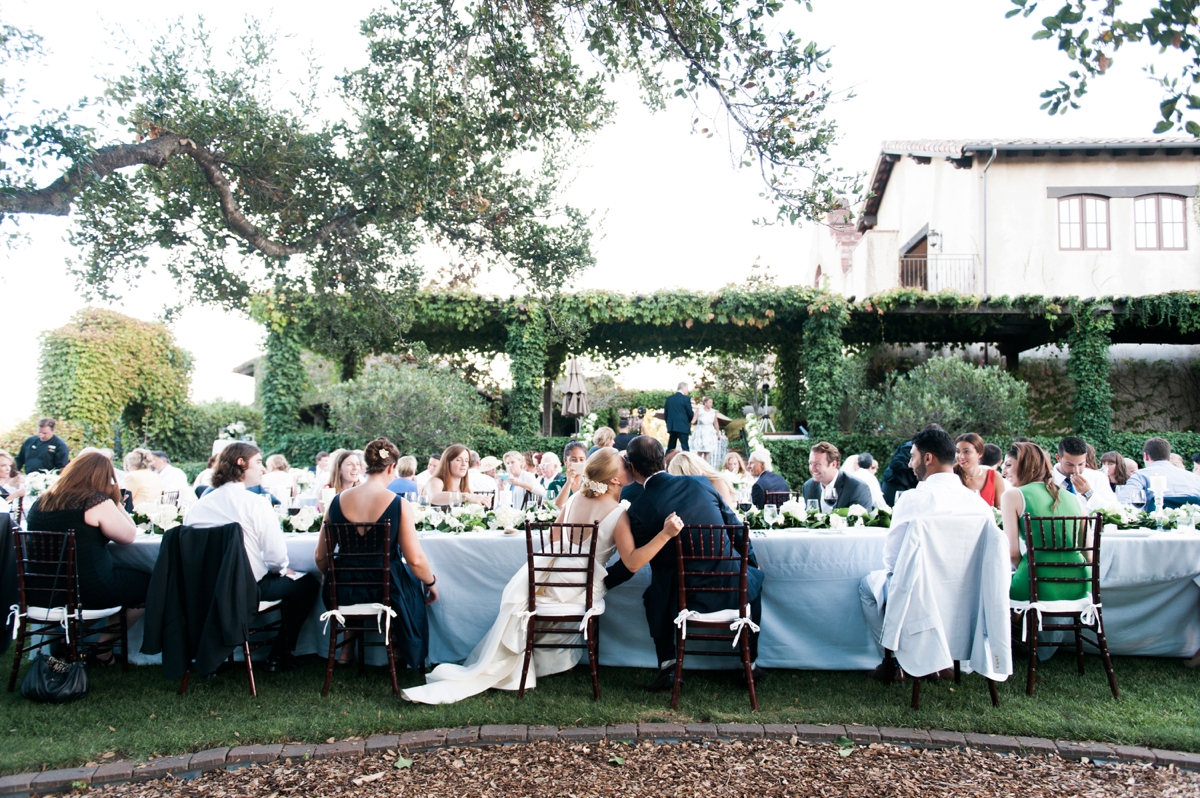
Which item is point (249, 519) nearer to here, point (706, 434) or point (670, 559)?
point (670, 559)

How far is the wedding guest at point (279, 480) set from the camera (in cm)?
727

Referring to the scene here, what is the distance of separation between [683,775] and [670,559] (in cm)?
128

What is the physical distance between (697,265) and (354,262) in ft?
43.7

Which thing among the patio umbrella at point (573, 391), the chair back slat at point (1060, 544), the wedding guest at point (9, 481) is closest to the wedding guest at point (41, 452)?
the wedding guest at point (9, 481)

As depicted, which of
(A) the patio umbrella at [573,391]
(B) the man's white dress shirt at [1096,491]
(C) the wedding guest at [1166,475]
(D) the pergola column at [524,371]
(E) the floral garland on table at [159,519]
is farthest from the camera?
(A) the patio umbrella at [573,391]

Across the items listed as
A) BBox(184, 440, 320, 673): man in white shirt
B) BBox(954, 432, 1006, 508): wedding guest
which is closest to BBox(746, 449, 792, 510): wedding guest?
BBox(954, 432, 1006, 508): wedding guest

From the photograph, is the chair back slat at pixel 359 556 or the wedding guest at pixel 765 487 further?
the wedding guest at pixel 765 487

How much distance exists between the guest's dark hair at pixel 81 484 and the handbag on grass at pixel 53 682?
0.83 meters

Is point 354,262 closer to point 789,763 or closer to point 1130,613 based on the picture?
point 789,763

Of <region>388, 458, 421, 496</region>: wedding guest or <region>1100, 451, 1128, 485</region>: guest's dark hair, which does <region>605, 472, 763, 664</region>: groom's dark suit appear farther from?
<region>1100, 451, 1128, 485</region>: guest's dark hair

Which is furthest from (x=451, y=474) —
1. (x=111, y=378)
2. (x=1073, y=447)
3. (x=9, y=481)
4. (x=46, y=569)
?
(x=111, y=378)

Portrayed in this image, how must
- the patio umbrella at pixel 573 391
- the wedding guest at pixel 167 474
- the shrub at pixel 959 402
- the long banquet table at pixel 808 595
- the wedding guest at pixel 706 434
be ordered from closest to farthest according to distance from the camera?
the long banquet table at pixel 808 595 < the wedding guest at pixel 167 474 < the shrub at pixel 959 402 < the wedding guest at pixel 706 434 < the patio umbrella at pixel 573 391

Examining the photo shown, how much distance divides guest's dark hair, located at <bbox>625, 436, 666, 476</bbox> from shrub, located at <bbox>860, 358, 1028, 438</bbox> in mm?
9883

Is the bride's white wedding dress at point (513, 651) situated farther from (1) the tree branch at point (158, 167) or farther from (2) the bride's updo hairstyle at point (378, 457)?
(1) the tree branch at point (158, 167)
